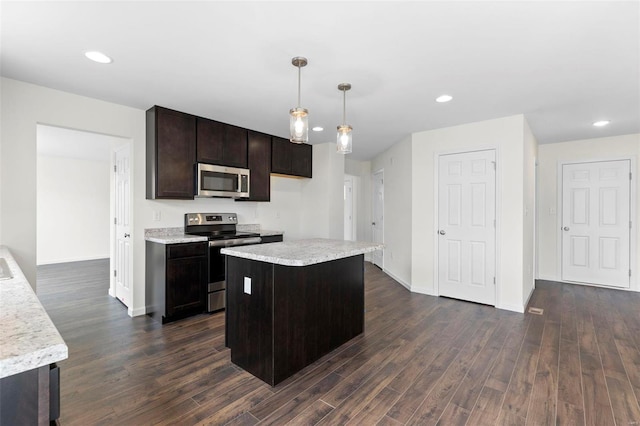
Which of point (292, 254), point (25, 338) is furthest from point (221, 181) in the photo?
point (25, 338)

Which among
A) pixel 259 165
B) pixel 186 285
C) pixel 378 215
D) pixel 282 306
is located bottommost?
pixel 186 285

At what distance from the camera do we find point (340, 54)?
2240 millimetres

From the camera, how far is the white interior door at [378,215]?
6.06 metres

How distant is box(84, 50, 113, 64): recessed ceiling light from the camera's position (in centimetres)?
225

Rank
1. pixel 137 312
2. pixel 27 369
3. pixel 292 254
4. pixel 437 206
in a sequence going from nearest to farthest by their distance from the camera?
pixel 27 369 → pixel 292 254 → pixel 137 312 → pixel 437 206

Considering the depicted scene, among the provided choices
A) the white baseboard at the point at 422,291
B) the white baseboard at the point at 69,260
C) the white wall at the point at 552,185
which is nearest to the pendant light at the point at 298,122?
the white baseboard at the point at 422,291

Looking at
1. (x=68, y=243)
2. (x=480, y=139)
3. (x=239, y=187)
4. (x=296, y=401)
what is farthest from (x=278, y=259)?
(x=68, y=243)

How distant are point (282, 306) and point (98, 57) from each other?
2282 millimetres

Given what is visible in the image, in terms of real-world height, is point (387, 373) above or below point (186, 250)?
below

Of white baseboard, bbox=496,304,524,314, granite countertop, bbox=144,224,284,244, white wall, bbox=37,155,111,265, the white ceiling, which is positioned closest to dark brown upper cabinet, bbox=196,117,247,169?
the white ceiling

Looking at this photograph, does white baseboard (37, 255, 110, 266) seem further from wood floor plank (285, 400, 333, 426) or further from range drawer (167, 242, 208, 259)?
wood floor plank (285, 400, 333, 426)

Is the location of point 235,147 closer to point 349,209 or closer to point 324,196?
point 324,196

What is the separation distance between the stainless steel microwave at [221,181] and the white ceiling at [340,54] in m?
0.69

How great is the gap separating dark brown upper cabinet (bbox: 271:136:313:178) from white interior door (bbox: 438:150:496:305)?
7.01 feet
